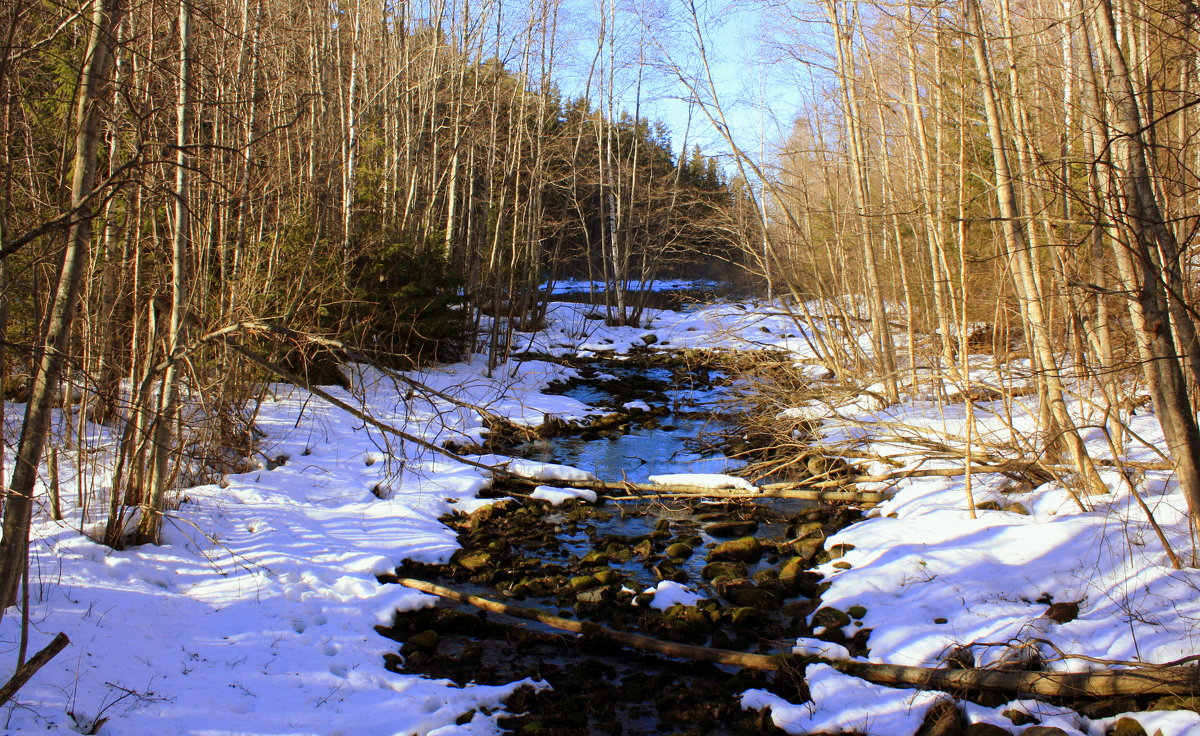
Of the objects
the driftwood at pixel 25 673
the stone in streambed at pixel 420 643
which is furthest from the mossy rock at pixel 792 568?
the driftwood at pixel 25 673

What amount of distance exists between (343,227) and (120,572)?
9.24m

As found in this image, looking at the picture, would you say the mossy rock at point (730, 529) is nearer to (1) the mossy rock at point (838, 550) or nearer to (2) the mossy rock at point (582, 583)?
(1) the mossy rock at point (838, 550)

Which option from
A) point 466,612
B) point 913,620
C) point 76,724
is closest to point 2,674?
point 76,724

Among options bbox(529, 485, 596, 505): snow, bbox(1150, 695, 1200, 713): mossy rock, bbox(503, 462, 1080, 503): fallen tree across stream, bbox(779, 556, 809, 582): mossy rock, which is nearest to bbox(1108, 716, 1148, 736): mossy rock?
bbox(1150, 695, 1200, 713): mossy rock

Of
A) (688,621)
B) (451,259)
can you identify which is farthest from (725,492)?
(451,259)

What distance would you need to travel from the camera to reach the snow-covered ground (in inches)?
171

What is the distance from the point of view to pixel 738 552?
7.45m

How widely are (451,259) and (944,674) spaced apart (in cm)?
1449

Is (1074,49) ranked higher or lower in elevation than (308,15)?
lower

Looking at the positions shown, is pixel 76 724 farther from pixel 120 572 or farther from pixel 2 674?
pixel 120 572

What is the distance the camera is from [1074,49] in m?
7.02

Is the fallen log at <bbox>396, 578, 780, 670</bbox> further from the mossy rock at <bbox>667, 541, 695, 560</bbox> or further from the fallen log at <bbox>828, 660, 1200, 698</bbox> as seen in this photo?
the mossy rock at <bbox>667, 541, 695, 560</bbox>

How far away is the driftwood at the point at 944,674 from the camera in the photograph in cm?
405

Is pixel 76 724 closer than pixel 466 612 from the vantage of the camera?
Yes
